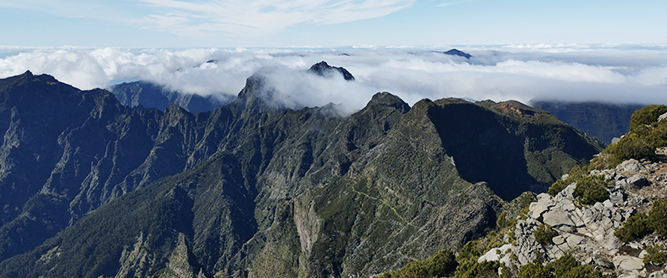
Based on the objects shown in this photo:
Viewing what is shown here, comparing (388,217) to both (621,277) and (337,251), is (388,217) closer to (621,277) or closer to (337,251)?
(337,251)

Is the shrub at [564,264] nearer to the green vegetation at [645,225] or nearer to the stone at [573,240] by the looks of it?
the stone at [573,240]

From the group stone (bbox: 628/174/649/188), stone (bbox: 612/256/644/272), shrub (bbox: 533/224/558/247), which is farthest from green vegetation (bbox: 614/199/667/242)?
shrub (bbox: 533/224/558/247)

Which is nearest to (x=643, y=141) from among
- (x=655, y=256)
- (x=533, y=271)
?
(x=655, y=256)

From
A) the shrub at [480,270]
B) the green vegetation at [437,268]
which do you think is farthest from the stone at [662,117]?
the green vegetation at [437,268]

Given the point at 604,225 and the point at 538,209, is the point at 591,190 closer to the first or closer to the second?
the point at 604,225

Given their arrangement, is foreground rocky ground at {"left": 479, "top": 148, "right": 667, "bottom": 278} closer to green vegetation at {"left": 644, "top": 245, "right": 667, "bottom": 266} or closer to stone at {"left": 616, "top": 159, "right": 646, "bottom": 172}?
stone at {"left": 616, "top": 159, "right": 646, "bottom": 172}

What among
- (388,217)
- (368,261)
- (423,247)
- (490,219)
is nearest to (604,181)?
(490,219)
